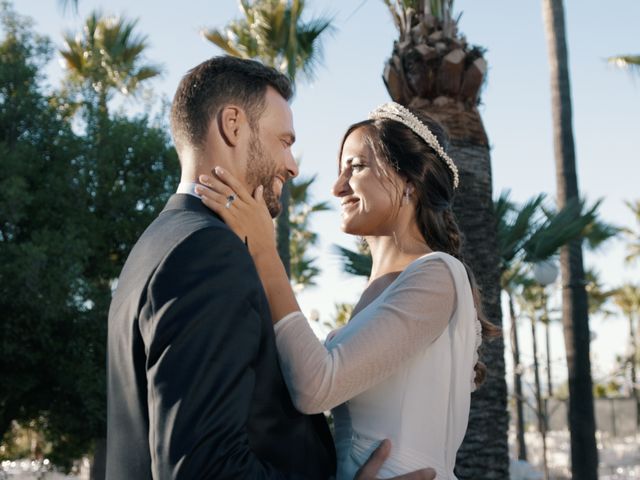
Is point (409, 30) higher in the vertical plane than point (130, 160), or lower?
lower

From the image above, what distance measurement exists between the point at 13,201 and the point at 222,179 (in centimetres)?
1473

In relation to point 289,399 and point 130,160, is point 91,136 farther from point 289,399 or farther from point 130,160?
point 289,399

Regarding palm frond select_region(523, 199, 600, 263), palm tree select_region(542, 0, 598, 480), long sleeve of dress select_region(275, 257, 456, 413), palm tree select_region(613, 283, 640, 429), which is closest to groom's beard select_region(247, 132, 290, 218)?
long sleeve of dress select_region(275, 257, 456, 413)

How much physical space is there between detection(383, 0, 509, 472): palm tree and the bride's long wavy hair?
4.55 metres

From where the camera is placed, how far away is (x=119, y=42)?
897 inches

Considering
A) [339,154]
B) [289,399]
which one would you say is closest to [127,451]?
[289,399]

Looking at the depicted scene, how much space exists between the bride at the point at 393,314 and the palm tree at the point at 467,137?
14.9ft

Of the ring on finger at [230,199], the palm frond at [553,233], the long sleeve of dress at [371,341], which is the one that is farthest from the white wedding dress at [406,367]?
the palm frond at [553,233]

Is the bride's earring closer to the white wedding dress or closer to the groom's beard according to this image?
the white wedding dress

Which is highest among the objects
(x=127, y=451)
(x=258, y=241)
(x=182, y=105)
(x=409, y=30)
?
(x=409, y=30)

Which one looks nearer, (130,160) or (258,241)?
(258,241)

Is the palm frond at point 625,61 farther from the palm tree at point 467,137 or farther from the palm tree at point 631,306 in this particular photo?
the palm tree at point 631,306

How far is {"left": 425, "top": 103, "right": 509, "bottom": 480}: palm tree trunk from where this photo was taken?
294 inches

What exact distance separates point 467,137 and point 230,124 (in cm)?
604
